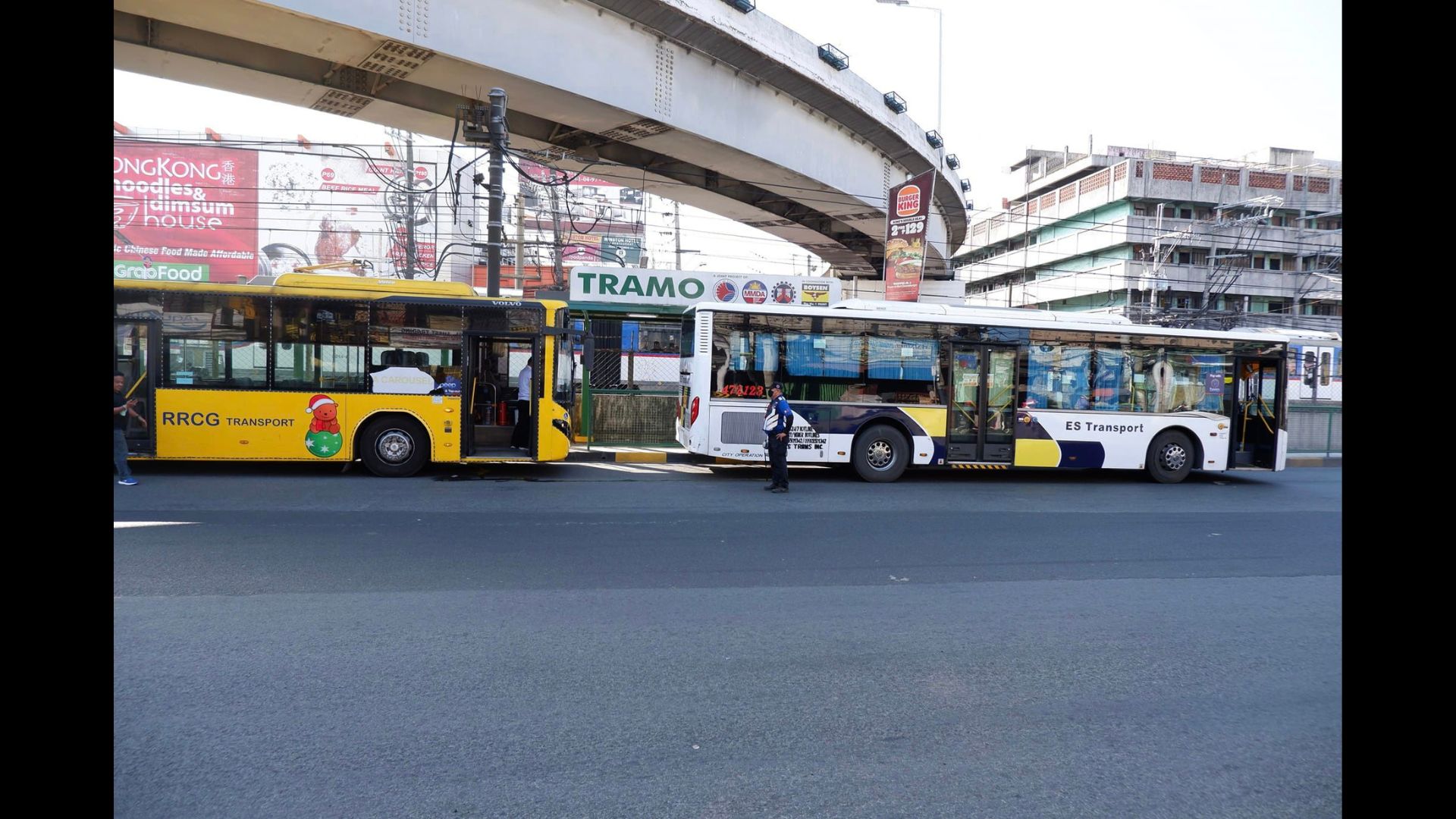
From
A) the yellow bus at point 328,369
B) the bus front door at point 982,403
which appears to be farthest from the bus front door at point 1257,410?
the yellow bus at point 328,369

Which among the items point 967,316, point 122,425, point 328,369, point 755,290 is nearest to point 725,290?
point 755,290

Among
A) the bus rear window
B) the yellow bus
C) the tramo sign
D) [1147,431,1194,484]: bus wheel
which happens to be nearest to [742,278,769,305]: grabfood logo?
the tramo sign

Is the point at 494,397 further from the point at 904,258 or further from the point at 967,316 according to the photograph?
the point at 904,258

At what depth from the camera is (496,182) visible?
15812mm

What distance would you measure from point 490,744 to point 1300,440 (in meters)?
24.0

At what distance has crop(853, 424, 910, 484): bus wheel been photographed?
14.3 metres

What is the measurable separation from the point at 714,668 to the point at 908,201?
65.5 feet

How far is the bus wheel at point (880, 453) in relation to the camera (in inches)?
564

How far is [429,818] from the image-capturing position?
10.7ft
